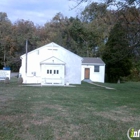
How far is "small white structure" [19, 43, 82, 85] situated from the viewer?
81.2 ft

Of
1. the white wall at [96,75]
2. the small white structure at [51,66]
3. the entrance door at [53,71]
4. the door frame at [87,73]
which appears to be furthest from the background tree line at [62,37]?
the entrance door at [53,71]

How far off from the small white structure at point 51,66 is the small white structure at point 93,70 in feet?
23.8

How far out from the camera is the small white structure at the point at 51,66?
24750 millimetres

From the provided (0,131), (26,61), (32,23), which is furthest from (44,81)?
(32,23)

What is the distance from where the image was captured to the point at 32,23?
53156mm

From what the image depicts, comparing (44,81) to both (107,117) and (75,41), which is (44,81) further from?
(75,41)

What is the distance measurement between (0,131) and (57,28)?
45.0 metres

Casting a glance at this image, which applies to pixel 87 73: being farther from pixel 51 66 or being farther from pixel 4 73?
pixel 4 73

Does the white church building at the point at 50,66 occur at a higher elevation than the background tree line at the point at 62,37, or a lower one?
lower

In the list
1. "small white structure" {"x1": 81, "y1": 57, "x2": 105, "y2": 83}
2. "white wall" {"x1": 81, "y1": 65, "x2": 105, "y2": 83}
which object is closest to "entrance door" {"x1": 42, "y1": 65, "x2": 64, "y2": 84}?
"small white structure" {"x1": 81, "y1": 57, "x2": 105, "y2": 83}

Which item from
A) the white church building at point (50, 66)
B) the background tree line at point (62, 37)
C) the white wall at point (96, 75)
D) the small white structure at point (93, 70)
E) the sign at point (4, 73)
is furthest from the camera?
the background tree line at point (62, 37)

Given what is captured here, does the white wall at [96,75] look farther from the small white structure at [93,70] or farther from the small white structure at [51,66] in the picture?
the small white structure at [51,66]

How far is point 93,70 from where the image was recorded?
34.4 meters

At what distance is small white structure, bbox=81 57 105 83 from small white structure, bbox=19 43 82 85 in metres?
→ 7.25
